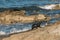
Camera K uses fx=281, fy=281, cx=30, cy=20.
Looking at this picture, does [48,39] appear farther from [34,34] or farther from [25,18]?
[25,18]

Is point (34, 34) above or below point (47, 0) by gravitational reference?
above

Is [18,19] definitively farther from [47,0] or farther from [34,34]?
[47,0]

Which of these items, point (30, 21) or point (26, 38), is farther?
point (30, 21)

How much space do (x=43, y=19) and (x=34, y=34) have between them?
46.2ft

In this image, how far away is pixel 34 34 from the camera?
34.9ft

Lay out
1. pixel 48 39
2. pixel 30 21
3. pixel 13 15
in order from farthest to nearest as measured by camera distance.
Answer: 1. pixel 13 15
2. pixel 30 21
3. pixel 48 39

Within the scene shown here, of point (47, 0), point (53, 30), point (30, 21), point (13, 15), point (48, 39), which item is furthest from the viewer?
point (47, 0)

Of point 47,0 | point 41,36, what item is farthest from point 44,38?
point 47,0

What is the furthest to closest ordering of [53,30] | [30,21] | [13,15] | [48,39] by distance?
[13,15] → [30,21] → [53,30] → [48,39]

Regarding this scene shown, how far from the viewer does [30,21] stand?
23.5 meters

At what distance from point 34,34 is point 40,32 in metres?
0.26

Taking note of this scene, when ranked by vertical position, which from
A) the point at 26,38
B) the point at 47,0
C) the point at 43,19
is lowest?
the point at 47,0

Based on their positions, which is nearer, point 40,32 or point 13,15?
point 40,32

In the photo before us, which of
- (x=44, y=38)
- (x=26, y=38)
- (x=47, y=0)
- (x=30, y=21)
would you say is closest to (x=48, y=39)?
(x=44, y=38)
